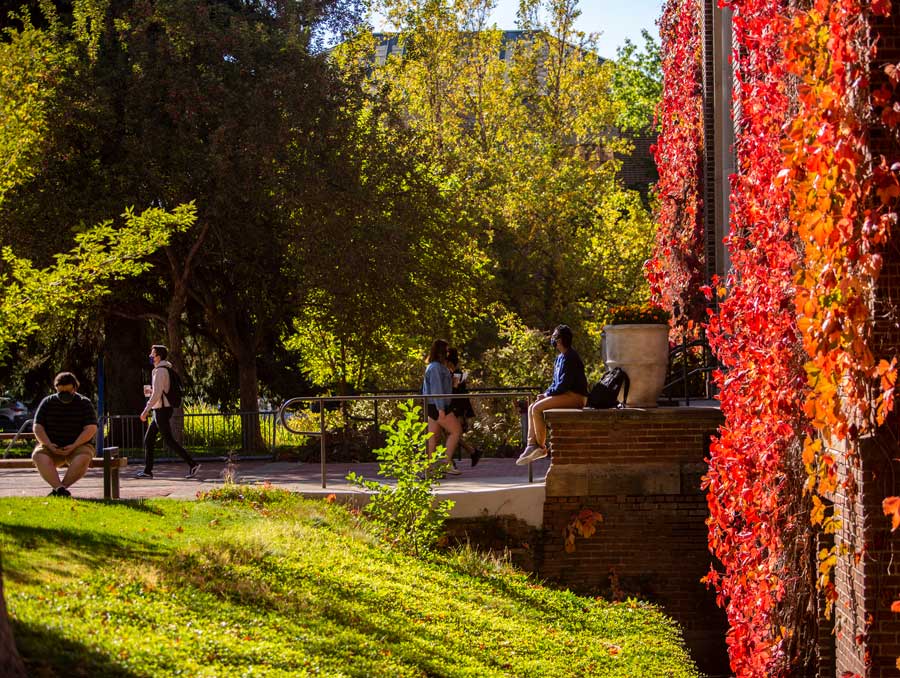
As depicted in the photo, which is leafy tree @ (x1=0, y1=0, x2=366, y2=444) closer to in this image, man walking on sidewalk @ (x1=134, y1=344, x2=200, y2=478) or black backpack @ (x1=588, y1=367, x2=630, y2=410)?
man walking on sidewalk @ (x1=134, y1=344, x2=200, y2=478)

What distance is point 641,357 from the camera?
12422mm

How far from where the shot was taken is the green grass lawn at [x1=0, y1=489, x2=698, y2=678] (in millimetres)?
6736

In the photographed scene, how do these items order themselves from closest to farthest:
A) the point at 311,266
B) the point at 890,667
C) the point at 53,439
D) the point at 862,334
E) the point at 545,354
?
1. the point at 862,334
2. the point at 890,667
3. the point at 53,439
4. the point at 311,266
5. the point at 545,354

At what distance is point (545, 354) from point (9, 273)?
36.7 ft

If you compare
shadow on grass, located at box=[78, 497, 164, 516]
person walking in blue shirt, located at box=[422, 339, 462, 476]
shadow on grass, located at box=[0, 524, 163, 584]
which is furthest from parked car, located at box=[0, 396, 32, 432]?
shadow on grass, located at box=[0, 524, 163, 584]

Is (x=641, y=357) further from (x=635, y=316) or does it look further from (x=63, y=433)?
(x=63, y=433)

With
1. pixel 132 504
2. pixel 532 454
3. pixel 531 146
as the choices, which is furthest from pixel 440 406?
pixel 531 146

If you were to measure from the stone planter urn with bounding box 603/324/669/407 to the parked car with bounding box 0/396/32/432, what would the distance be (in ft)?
114

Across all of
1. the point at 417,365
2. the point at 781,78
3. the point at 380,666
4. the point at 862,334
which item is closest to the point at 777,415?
the point at 862,334

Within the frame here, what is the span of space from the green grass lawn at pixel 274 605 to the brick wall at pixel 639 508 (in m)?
0.66

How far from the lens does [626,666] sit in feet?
30.5

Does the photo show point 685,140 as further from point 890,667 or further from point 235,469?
point 890,667

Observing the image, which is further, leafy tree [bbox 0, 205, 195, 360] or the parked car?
the parked car

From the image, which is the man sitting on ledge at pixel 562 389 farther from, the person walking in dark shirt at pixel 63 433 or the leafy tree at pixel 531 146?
the leafy tree at pixel 531 146
